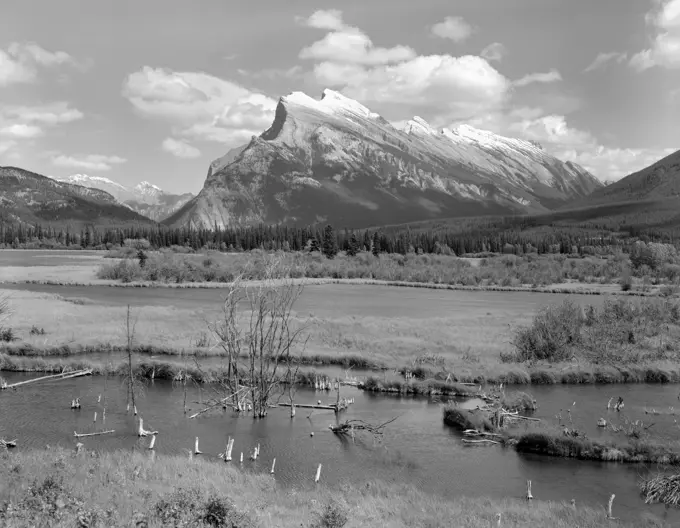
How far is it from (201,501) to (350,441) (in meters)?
17.4

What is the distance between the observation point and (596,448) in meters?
35.4

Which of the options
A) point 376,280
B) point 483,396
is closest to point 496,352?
point 483,396

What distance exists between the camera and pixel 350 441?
1453 inches

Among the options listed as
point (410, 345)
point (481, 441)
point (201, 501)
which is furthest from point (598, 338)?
point (201, 501)

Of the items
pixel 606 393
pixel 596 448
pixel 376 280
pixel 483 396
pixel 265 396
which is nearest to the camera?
pixel 596 448

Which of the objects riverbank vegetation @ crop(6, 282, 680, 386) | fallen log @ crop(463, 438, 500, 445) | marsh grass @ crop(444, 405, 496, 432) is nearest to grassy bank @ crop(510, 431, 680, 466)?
fallen log @ crop(463, 438, 500, 445)

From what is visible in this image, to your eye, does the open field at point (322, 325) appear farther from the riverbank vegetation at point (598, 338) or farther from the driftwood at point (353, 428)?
the driftwood at point (353, 428)

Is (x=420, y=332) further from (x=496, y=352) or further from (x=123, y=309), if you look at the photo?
(x=123, y=309)

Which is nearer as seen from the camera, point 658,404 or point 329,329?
point 658,404

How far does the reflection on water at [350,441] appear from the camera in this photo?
31.2m

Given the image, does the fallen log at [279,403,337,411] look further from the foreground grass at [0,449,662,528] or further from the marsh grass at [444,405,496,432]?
the foreground grass at [0,449,662,528]

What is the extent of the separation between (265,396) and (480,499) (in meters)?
17.0

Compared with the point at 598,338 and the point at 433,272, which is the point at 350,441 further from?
the point at 433,272

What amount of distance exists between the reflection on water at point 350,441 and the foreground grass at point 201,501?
8.99 feet
